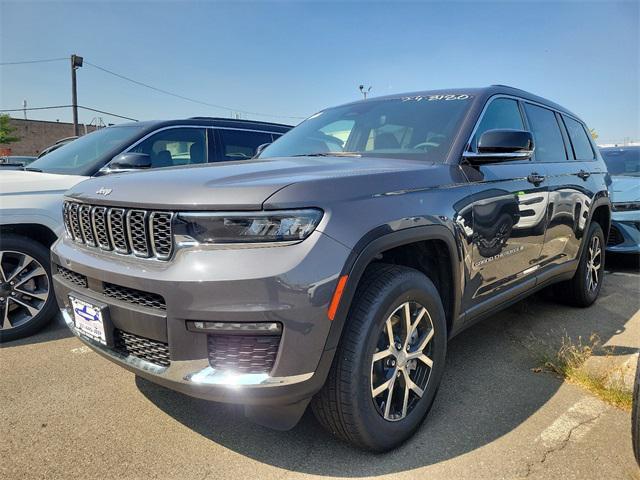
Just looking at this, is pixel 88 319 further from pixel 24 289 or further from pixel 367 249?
pixel 24 289

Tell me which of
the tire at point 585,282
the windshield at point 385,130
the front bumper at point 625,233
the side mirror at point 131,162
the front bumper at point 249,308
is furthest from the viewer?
the front bumper at point 625,233

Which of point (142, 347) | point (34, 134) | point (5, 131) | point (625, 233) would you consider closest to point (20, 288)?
point (142, 347)

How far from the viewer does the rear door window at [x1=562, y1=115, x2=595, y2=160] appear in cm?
437

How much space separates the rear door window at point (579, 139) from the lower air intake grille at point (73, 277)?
409 cm

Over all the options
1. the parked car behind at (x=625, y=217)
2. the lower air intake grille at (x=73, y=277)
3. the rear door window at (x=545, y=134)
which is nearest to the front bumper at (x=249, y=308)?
the lower air intake grille at (x=73, y=277)

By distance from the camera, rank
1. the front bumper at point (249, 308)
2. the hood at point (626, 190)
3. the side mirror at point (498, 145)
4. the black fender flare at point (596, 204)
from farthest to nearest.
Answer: the hood at point (626, 190), the black fender flare at point (596, 204), the side mirror at point (498, 145), the front bumper at point (249, 308)

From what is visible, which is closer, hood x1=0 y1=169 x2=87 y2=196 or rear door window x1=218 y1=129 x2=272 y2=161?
hood x1=0 y1=169 x2=87 y2=196

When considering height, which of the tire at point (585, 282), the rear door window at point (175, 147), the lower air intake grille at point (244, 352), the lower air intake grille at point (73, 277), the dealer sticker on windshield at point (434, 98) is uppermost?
the dealer sticker on windshield at point (434, 98)

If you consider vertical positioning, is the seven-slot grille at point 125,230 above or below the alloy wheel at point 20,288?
above

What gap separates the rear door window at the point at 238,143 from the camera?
5.21 metres

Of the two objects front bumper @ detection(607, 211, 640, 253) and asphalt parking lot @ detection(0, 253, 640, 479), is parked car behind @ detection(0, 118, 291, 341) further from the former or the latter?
front bumper @ detection(607, 211, 640, 253)

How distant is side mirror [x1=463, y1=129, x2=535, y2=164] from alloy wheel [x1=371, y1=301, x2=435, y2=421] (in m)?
1.01

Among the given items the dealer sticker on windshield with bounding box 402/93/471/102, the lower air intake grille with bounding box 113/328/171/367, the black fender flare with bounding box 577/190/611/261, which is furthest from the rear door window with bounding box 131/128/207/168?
the black fender flare with bounding box 577/190/611/261

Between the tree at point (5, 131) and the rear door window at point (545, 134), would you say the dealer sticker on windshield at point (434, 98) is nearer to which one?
the rear door window at point (545, 134)
